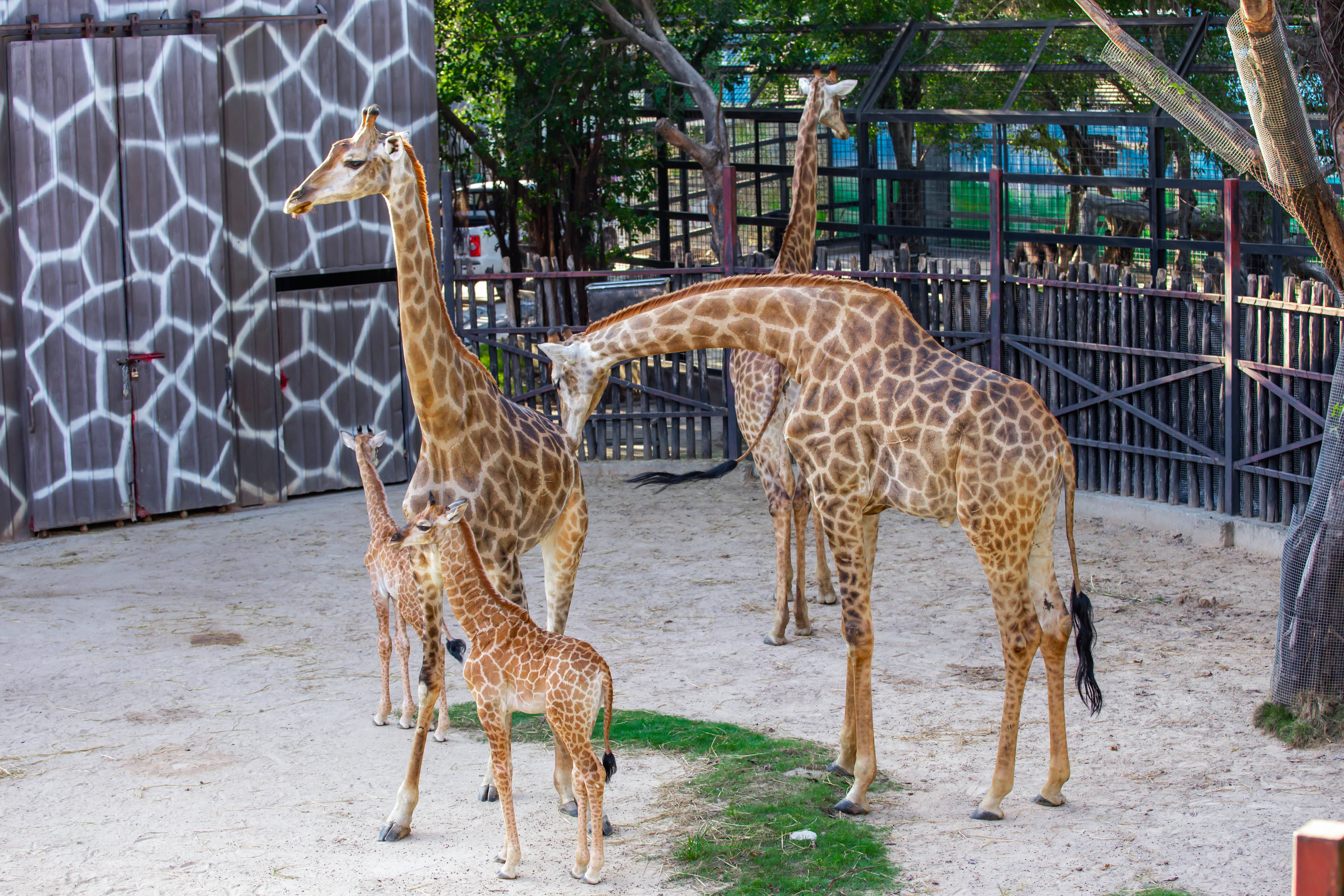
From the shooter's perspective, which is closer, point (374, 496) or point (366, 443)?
point (374, 496)

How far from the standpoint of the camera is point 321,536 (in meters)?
10.3

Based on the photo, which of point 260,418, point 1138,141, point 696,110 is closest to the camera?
point 260,418

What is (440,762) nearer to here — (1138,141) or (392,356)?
(392,356)

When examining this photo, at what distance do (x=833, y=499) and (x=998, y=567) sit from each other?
710mm

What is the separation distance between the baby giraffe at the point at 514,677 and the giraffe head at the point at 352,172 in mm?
1380

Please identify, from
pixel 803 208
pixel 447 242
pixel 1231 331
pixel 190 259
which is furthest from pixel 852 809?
pixel 190 259

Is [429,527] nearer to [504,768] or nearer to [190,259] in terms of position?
[504,768]

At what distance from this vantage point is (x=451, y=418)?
19.2 ft

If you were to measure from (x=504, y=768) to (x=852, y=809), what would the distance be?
146 cm

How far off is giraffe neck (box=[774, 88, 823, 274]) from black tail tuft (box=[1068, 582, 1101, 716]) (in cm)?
331

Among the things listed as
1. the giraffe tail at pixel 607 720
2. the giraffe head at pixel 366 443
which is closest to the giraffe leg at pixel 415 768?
the giraffe tail at pixel 607 720

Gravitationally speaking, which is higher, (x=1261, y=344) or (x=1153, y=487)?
(x=1261, y=344)

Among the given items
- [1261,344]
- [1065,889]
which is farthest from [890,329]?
[1261,344]

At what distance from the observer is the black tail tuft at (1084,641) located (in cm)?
572
